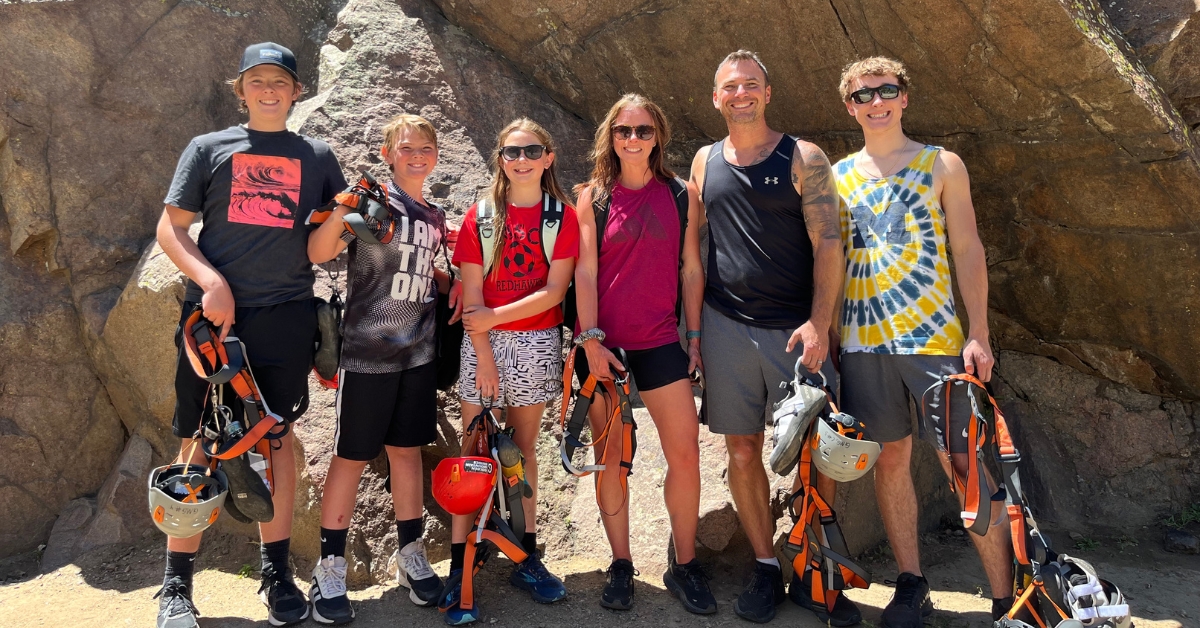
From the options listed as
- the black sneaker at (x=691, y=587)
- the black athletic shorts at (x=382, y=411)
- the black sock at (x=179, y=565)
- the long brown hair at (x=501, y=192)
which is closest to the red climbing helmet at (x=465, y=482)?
the black athletic shorts at (x=382, y=411)

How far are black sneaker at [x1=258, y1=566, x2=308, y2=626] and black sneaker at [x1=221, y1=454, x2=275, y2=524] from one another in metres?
0.38

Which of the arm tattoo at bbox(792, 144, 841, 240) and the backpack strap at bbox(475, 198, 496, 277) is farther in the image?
the backpack strap at bbox(475, 198, 496, 277)

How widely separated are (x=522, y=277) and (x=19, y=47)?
403 centimetres

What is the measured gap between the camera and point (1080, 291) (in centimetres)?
550

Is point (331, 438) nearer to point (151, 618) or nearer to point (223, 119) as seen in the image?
point (151, 618)

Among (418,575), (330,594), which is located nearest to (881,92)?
(418,575)

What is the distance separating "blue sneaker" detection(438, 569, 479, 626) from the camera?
3.94 m

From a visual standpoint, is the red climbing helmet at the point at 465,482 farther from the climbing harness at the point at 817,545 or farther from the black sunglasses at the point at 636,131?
the black sunglasses at the point at 636,131

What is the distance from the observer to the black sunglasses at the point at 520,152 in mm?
4055

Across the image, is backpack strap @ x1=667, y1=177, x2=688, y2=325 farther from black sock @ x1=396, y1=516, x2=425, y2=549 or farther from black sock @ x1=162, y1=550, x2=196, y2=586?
black sock @ x1=162, y1=550, x2=196, y2=586

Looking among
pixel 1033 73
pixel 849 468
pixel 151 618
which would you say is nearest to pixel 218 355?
pixel 151 618

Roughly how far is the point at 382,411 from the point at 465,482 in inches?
22.7

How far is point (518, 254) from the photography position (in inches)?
163

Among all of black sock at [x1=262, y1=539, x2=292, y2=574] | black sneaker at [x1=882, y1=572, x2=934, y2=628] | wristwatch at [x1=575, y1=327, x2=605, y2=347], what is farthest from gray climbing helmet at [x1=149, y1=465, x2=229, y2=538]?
black sneaker at [x1=882, y1=572, x2=934, y2=628]
